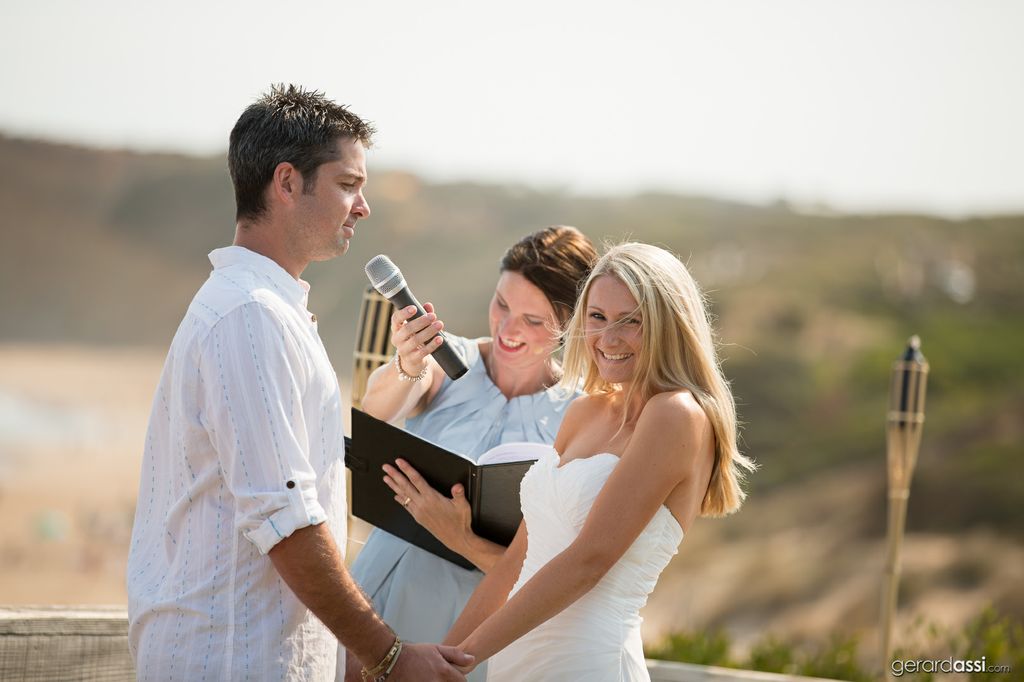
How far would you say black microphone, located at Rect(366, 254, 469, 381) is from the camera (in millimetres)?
3268

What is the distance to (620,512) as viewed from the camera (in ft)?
9.55

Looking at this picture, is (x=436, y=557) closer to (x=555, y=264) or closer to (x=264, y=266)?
(x=555, y=264)

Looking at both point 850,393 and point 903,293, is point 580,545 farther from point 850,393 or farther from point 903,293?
→ point 903,293

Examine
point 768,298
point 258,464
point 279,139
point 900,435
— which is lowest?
point 768,298

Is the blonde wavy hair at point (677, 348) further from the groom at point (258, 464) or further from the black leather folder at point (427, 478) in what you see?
the groom at point (258, 464)

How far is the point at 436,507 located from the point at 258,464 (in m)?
1.01

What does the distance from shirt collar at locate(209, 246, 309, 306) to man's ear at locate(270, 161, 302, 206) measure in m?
0.15

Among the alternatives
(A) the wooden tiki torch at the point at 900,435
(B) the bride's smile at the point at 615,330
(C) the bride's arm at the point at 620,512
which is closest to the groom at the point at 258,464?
(C) the bride's arm at the point at 620,512

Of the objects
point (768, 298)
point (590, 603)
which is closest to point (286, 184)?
point (590, 603)

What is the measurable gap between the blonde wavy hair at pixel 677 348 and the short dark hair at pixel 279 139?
842 mm

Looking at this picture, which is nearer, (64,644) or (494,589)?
(494,589)

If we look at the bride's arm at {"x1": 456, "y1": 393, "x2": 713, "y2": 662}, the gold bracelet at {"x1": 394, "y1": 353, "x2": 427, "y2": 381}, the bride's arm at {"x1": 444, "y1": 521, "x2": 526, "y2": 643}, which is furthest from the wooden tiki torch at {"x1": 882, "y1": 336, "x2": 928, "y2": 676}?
the bride's arm at {"x1": 456, "y1": 393, "x2": 713, "y2": 662}

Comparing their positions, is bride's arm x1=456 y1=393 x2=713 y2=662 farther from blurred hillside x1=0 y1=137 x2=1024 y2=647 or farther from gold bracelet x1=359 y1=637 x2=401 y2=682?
blurred hillside x1=0 y1=137 x2=1024 y2=647

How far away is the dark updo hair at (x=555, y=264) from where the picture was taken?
12.8 feet
